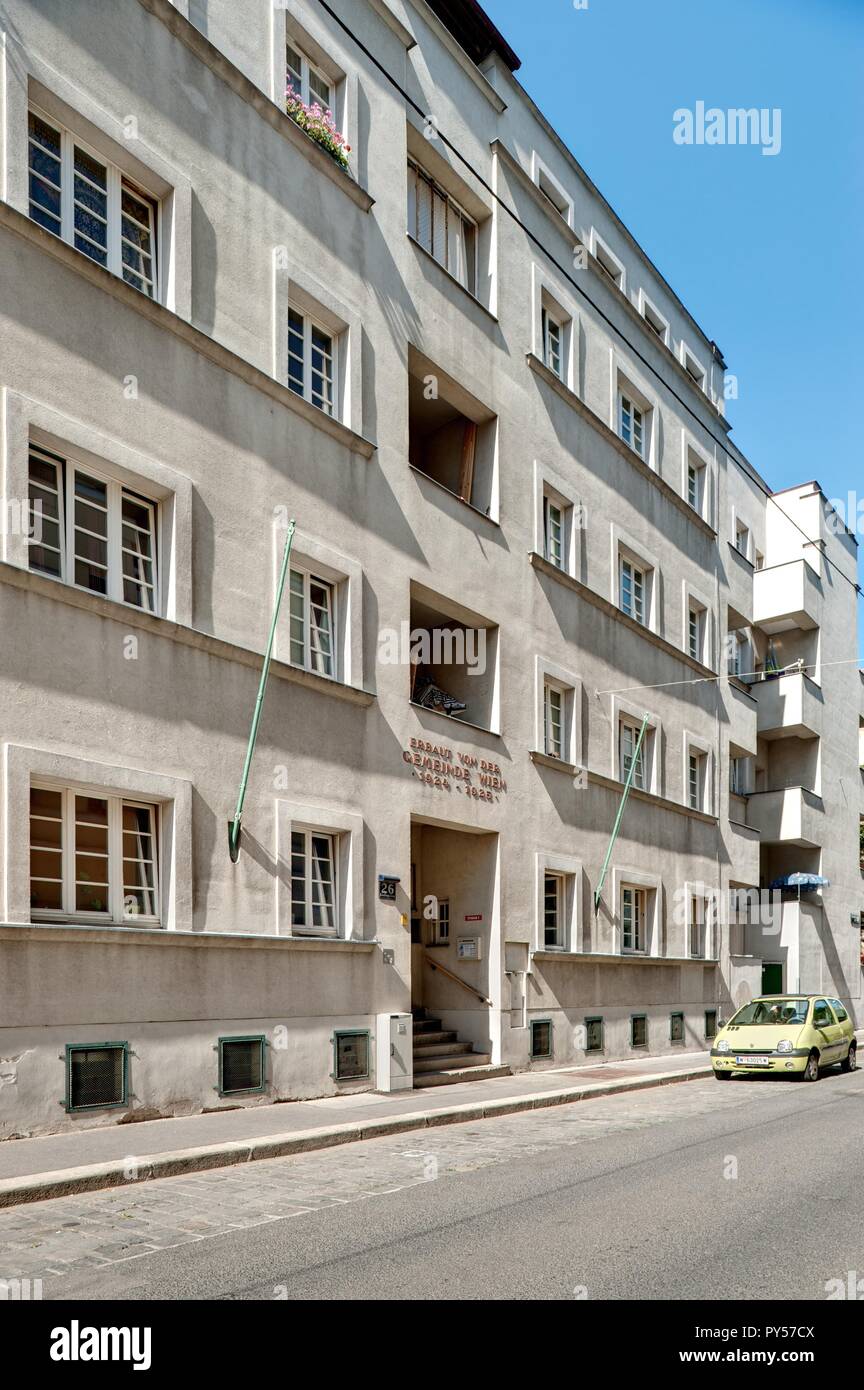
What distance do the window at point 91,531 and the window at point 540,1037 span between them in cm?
1036

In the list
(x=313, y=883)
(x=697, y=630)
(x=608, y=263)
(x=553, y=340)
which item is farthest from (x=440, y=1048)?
(x=608, y=263)

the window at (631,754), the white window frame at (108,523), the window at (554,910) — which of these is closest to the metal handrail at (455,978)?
the window at (554,910)

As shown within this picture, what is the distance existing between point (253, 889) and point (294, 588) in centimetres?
384

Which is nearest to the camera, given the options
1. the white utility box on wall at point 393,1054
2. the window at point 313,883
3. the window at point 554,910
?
the window at point 313,883

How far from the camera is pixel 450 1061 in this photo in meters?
18.4

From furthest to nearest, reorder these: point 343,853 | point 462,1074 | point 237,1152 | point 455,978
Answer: point 455,978
point 462,1074
point 343,853
point 237,1152

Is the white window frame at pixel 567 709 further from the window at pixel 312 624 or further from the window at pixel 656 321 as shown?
the window at pixel 656 321

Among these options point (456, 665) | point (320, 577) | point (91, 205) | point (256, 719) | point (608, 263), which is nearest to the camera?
point (91, 205)

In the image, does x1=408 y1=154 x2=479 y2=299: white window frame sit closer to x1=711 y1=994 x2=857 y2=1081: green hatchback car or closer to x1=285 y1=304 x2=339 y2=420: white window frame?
x1=285 y1=304 x2=339 y2=420: white window frame

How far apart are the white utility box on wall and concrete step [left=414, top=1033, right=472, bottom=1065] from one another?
1.83m

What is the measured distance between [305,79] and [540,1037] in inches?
578

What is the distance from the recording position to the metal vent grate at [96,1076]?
11523 millimetres

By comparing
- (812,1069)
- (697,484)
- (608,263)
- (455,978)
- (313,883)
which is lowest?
(812,1069)

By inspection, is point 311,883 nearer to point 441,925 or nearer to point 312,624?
point 312,624
